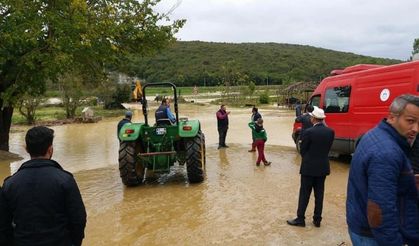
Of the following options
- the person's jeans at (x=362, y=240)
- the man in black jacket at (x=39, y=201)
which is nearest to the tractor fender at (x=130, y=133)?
the man in black jacket at (x=39, y=201)

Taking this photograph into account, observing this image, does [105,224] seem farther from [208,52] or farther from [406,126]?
[208,52]

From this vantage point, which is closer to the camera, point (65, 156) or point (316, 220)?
point (316, 220)

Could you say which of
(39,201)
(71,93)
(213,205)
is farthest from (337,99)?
(71,93)

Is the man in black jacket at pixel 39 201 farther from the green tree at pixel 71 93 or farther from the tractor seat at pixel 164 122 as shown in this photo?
the green tree at pixel 71 93

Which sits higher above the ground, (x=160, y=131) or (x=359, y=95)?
(x=359, y=95)

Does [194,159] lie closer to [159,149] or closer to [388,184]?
[159,149]

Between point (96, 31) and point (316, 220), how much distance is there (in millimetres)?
10600

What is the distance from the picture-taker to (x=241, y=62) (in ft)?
328

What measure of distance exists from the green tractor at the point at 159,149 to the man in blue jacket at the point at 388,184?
612 cm

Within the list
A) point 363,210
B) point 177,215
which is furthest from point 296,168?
point 363,210

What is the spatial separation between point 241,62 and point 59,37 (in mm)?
88138

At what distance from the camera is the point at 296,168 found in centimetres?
1070

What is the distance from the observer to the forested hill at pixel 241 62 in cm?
8625

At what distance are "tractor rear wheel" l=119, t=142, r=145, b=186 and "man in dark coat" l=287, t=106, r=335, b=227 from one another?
3839 mm
